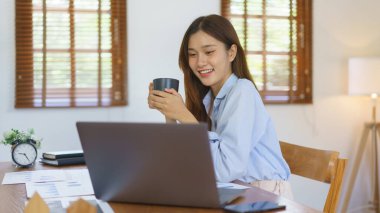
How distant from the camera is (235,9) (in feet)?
→ 10.6

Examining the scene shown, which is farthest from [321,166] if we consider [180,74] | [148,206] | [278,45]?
[278,45]

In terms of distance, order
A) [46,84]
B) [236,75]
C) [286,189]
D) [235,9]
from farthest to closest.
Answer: [235,9] → [46,84] → [236,75] → [286,189]

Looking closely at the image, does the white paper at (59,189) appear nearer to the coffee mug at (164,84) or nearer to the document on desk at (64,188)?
the document on desk at (64,188)

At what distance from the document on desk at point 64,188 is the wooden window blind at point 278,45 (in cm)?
217

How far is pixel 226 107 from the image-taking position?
136cm

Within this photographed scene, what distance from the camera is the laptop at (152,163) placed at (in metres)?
0.84

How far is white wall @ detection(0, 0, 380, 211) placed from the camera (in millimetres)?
2896

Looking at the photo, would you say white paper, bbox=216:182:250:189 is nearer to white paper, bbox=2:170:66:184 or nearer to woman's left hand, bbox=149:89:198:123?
woman's left hand, bbox=149:89:198:123

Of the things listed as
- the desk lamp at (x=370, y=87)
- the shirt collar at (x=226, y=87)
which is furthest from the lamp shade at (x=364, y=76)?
the shirt collar at (x=226, y=87)

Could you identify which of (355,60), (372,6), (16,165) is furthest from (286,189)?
(372,6)

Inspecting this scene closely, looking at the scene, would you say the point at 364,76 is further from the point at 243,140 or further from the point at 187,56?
the point at 243,140

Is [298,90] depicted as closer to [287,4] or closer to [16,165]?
[287,4]

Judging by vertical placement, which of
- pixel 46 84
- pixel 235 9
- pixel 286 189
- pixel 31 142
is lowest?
pixel 286 189

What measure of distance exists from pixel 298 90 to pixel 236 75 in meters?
1.88
